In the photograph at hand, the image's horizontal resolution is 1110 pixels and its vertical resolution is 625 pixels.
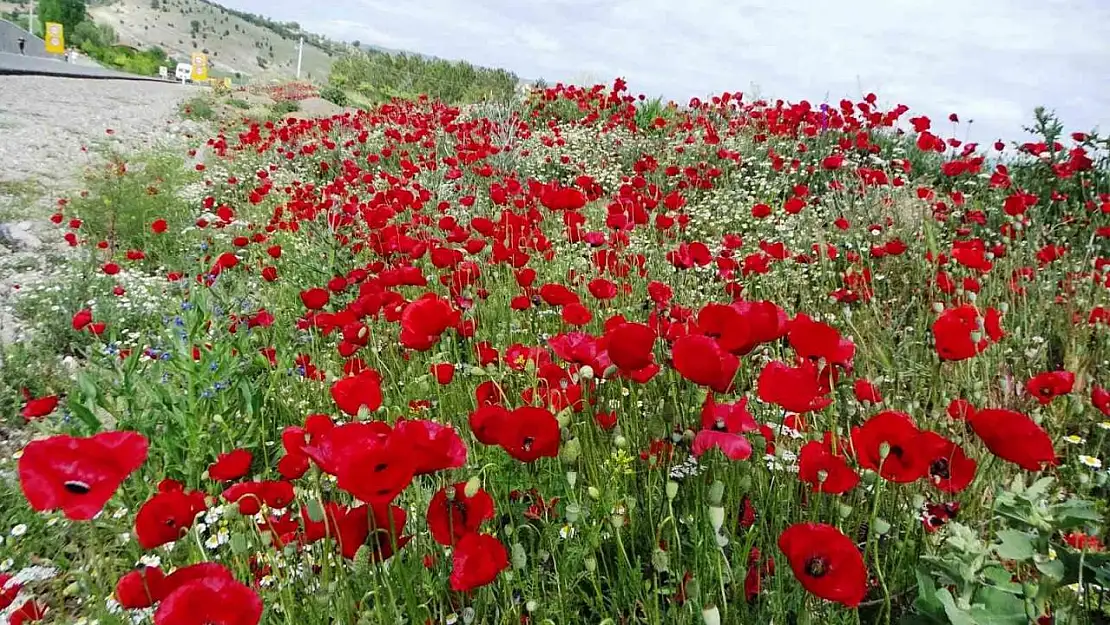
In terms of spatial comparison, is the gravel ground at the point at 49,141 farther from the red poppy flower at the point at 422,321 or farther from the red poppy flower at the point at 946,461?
the red poppy flower at the point at 946,461

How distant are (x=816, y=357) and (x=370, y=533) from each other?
38.5 inches

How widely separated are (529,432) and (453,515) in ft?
0.70

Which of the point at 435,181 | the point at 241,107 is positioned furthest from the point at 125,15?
the point at 435,181

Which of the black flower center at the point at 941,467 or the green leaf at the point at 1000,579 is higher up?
the black flower center at the point at 941,467

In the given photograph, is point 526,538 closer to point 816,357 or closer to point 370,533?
point 370,533

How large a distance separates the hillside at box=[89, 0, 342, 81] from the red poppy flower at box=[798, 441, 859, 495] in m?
112

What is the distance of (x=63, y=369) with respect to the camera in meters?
3.46

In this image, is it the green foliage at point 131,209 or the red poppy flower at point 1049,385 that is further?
the green foliage at point 131,209

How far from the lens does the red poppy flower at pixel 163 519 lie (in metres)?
1.12

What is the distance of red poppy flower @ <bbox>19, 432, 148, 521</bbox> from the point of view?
0.98m

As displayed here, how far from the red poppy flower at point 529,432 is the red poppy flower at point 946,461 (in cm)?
64

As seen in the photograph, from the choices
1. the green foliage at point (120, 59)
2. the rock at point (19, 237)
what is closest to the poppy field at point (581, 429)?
the rock at point (19, 237)

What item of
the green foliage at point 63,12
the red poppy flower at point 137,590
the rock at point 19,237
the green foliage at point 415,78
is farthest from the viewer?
the green foliage at point 63,12

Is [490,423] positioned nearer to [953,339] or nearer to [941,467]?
[941,467]
